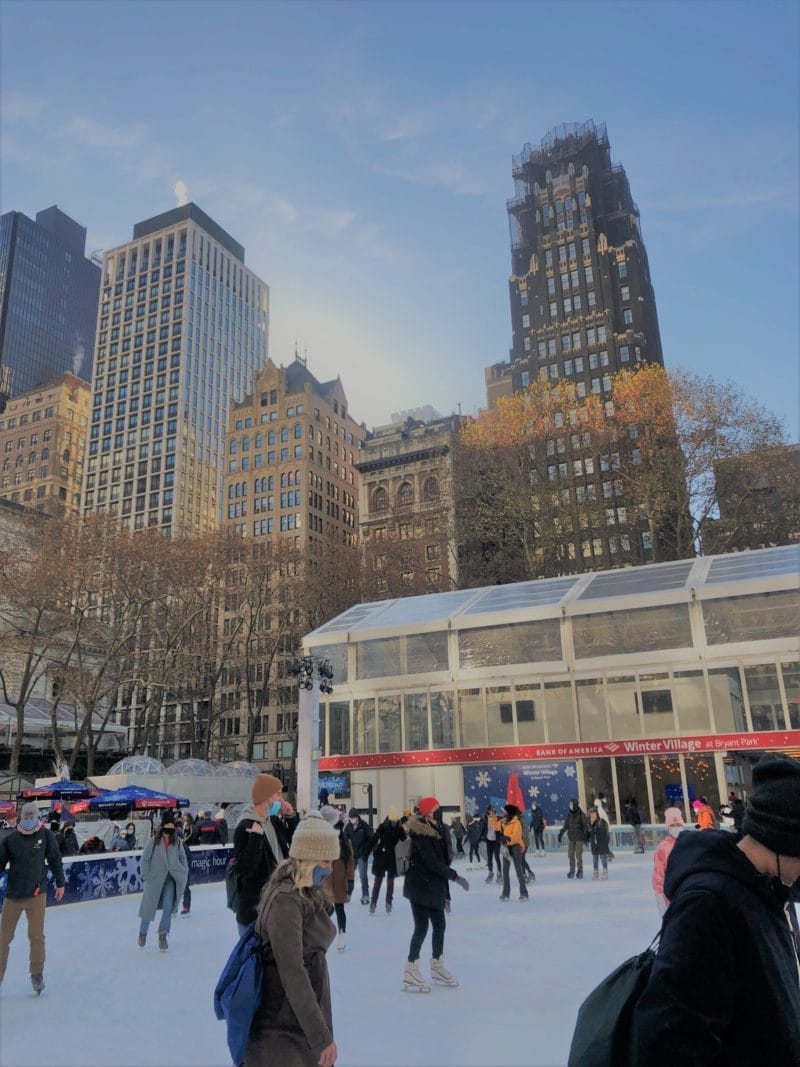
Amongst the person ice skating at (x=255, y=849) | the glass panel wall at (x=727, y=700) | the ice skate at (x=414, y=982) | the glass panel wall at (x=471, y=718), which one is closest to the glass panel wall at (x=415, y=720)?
the glass panel wall at (x=471, y=718)

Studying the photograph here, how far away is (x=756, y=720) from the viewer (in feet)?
88.4

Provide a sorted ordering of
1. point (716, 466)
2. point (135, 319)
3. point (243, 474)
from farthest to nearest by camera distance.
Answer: point (135, 319), point (243, 474), point (716, 466)

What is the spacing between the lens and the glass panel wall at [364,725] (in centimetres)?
3309

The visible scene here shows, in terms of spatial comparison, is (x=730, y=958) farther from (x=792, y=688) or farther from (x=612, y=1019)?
(x=792, y=688)

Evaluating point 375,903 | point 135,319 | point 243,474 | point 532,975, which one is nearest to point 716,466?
point 375,903

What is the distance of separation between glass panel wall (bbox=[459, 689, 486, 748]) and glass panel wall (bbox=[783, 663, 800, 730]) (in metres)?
10.7

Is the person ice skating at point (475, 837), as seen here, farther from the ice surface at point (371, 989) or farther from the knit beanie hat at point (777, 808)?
the knit beanie hat at point (777, 808)

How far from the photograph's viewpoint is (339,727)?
3412 cm

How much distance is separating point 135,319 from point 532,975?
405ft

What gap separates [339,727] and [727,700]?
15.5 m

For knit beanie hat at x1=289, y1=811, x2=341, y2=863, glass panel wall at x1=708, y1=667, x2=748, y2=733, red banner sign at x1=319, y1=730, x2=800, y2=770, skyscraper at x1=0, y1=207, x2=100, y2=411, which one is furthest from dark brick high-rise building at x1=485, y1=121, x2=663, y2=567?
skyscraper at x1=0, y1=207, x2=100, y2=411

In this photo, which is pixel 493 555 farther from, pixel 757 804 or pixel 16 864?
pixel 757 804

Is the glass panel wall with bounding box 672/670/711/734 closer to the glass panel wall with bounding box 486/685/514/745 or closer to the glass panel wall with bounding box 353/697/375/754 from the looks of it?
the glass panel wall with bounding box 486/685/514/745

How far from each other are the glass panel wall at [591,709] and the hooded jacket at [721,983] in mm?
28309
